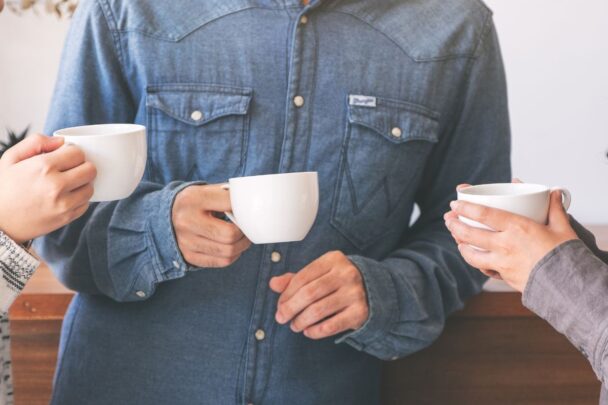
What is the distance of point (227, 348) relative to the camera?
1.20 metres

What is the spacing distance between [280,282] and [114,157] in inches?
13.5

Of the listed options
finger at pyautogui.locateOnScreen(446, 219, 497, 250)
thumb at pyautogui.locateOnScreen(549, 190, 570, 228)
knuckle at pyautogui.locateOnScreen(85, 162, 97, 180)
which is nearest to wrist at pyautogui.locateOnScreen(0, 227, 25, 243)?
knuckle at pyautogui.locateOnScreen(85, 162, 97, 180)

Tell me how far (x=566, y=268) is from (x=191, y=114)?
0.57 m

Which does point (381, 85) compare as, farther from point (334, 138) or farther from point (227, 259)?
point (227, 259)

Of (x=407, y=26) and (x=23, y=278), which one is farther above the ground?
(x=407, y=26)

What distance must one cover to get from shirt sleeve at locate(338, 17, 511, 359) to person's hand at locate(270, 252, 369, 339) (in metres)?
0.03

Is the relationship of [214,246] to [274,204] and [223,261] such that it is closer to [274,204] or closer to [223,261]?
[223,261]

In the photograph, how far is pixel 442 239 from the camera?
132 centimetres

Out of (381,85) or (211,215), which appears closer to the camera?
(211,215)

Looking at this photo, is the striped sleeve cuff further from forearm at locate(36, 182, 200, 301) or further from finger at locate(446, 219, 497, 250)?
finger at locate(446, 219, 497, 250)

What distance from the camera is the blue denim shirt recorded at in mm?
1178

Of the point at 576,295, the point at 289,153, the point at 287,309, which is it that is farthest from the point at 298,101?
the point at 576,295

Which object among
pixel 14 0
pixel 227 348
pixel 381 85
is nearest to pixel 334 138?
pixel 381 85

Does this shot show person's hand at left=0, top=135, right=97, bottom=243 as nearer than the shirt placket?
Yes
